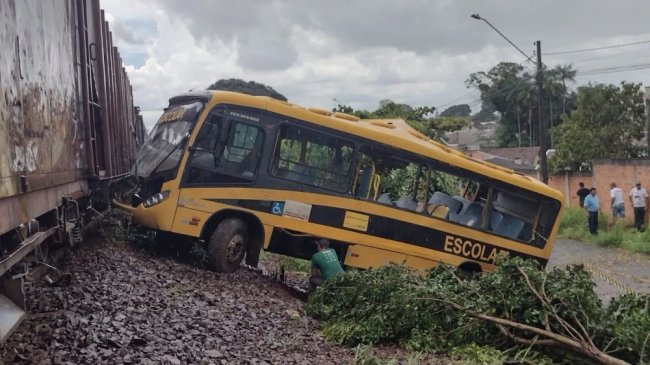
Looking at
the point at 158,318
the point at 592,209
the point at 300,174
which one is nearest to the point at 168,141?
the point at 300,174

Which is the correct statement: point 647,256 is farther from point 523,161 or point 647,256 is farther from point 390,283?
point 523,161

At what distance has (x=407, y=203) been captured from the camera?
10.7 metres

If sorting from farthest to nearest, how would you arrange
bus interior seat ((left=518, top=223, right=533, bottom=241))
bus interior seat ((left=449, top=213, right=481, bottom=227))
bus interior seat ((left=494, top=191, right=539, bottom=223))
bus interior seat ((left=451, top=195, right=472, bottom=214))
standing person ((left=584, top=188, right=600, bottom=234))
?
standing person ((left=584, top=188, right=600, bottom=234)) → bus interior seat ((left=518, top=223, right=533, bottom=241)) → bus interior seat ((left=494, top=191, right=539, bottom=223)) → bus interior seat ((left=451, top=195, right=472, bottom=214)) → bus interior seat ((left=449, top=213, right=481, bottom=227))

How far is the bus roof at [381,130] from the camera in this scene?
9.95m

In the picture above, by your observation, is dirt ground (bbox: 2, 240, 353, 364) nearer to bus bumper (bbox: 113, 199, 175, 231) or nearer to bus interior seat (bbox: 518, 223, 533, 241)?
bus bumper (bbox: 113, 199, 175, 231)

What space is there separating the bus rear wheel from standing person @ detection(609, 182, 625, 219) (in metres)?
14.7

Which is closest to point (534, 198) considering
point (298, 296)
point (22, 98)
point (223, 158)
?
point (298, 296)

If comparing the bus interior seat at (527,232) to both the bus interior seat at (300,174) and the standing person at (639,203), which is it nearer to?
the bus interior seat at (300,174)

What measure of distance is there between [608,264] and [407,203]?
8.33m

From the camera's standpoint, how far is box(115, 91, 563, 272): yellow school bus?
965cm

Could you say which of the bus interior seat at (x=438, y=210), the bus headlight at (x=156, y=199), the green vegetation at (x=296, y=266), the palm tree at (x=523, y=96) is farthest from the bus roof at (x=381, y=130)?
the palm tree at (x=523, y=96)

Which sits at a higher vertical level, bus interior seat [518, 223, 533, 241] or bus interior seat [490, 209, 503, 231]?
bus interior seat [490, 209, 503, 231]

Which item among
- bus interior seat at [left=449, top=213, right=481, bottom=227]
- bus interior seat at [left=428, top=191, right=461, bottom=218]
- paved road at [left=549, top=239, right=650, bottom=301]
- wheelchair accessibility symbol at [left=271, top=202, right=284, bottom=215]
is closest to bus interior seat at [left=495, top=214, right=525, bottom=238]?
bus interior seat at [left=449, top=213, right=481, bottom=227]

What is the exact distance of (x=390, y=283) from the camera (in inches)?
310
